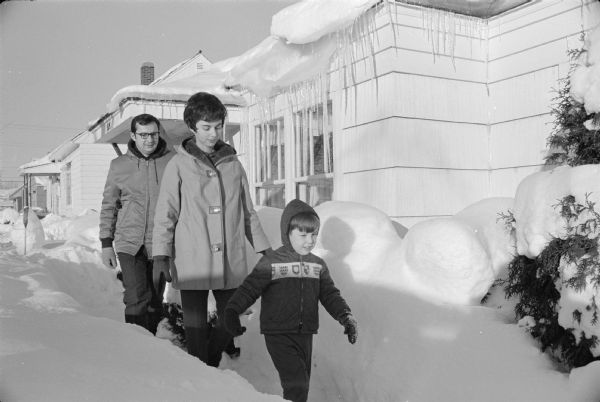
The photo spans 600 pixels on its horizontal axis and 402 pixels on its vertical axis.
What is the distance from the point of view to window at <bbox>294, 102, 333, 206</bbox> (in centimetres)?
614

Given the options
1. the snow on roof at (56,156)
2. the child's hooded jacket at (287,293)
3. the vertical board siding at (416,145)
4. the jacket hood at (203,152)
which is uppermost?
the snow on roof at (56,156)

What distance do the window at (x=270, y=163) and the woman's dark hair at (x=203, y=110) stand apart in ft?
13.0

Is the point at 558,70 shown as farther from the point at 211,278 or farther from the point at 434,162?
the point at 211,278

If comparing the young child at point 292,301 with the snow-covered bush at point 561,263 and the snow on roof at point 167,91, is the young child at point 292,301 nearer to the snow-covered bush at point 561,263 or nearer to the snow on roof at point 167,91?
the snow-covered bush at point 561,263

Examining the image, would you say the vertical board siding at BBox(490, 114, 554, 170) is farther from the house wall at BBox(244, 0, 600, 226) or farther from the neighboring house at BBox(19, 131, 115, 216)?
the neighboring house at BBox(19, 131, 115, 216)

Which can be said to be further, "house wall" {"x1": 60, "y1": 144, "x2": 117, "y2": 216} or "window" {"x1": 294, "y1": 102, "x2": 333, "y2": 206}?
"house wall" {"x1": 60, "y1": 144, "x2": 117, "y2": 216}

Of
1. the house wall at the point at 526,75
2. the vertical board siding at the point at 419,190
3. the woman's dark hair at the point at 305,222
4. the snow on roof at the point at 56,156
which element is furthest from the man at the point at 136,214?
the snow on roof at the point at 56,156

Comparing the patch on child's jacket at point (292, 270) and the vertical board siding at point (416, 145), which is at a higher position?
the vertical board siding at point (416, 145)

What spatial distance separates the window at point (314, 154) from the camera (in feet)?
20.1

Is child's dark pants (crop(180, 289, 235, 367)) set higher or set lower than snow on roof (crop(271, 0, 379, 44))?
lower

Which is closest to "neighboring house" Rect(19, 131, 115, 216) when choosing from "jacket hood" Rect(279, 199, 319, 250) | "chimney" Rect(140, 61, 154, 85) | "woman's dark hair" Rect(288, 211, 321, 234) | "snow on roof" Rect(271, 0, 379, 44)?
"chimney" Rect(140, 61, 154, 85)

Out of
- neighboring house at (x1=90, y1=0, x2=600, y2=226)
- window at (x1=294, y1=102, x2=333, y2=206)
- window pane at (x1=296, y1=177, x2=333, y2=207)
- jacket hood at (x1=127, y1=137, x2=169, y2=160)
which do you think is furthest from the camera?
window pane at (x1=296, y1=177, x2=333, y2=207)

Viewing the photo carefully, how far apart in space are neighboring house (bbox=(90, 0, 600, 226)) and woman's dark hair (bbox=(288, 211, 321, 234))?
214 cm

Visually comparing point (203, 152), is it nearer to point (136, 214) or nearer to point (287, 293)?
point (136, 214)
